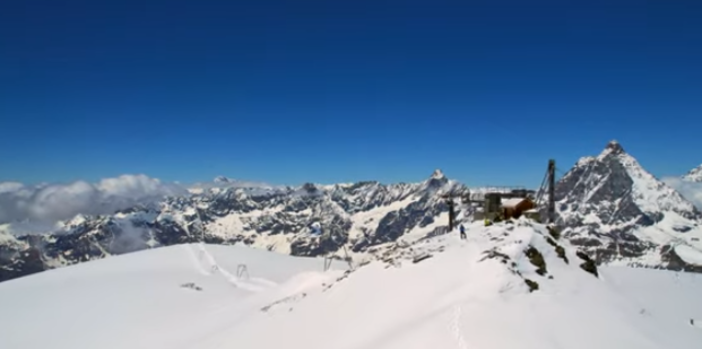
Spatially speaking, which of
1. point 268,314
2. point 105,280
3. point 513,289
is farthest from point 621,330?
point 105,280

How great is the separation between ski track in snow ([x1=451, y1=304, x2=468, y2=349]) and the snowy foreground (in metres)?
0.08

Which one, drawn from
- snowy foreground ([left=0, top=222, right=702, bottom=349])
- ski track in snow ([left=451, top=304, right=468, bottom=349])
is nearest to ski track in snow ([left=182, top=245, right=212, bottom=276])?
snowy foreground ([left=0, top=222, right=702, bottom=349])

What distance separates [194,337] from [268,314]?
5127mm

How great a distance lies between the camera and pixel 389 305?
2691 cm

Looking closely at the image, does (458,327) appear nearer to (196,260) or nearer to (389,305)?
(389,305)

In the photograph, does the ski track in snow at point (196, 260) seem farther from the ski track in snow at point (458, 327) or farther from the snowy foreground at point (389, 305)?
the ski track in snow at point (458, 327)

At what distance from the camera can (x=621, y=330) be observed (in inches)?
917

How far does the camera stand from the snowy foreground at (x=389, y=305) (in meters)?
21.9

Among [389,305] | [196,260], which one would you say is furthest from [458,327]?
[196,260]

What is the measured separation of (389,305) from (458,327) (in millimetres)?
7204

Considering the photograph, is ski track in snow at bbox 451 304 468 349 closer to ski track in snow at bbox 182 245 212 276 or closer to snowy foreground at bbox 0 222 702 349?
snowy foreground at bbox 0 222 702 349

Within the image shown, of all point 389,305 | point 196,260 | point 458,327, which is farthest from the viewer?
point 196,260

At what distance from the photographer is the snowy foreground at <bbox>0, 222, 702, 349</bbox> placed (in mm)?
21875

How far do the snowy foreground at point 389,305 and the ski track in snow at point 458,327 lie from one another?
8 cm
